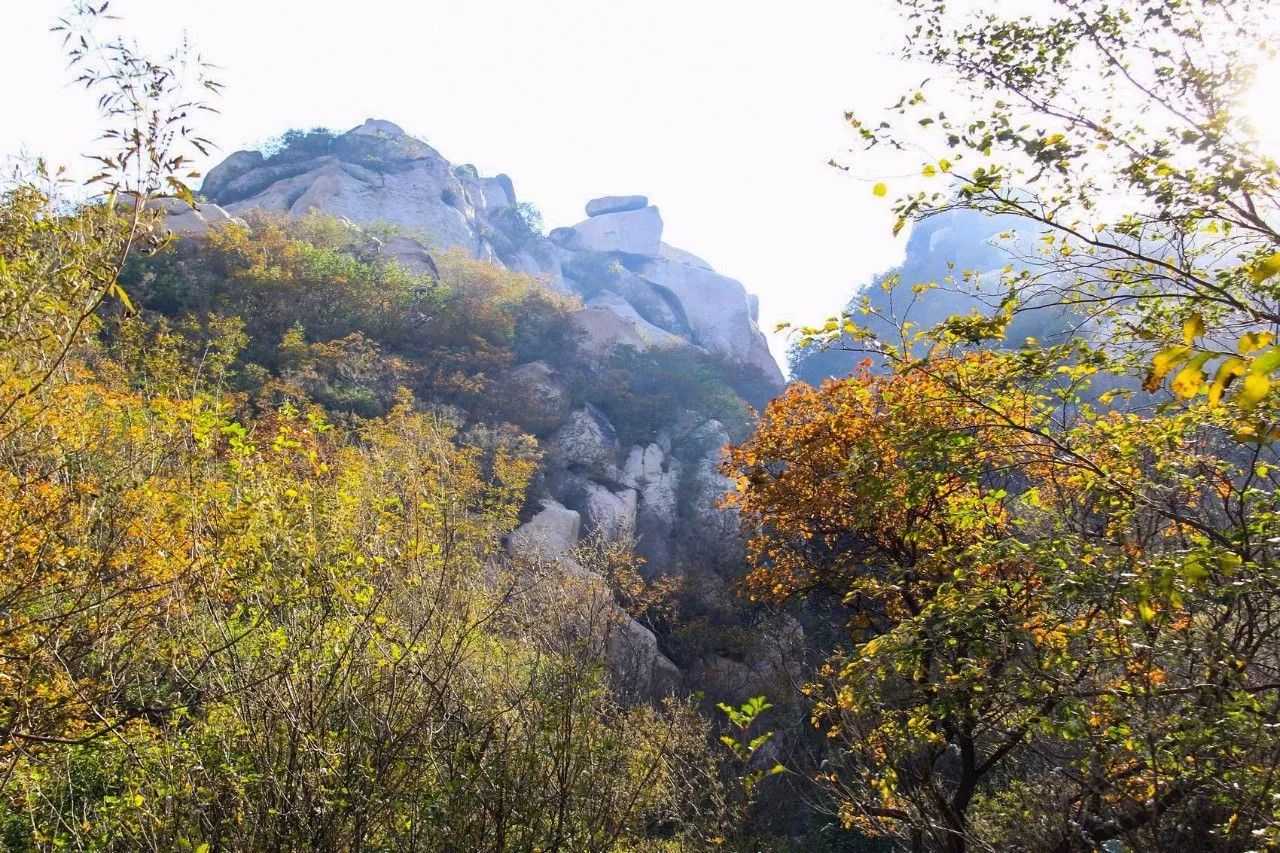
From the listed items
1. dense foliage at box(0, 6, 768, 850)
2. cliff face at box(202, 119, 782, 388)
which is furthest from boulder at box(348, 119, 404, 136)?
dense foliage at box(0, 6, 768, 850)

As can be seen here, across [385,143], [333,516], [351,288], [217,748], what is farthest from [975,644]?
[385,143]

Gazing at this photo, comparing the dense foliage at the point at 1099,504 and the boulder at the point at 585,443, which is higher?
the boulder at the point at 585,443

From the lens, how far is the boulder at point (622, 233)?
61.5 metres

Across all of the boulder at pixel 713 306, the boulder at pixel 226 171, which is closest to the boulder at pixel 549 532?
the boulder at pixel 713 306

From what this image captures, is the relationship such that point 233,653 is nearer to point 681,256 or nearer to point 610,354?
point 610,354

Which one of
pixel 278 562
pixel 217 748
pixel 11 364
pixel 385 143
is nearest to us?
Answer: pixel 11 364

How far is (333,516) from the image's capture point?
3699 millimetres

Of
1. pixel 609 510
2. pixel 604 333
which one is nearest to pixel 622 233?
pixel 604 333

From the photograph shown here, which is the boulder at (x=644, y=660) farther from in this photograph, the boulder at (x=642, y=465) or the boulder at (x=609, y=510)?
the boulder at (x=642, y=465)

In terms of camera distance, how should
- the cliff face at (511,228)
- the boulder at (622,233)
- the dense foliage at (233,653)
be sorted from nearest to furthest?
the dense foliage at (233,653) < the cliff face at (511,228) < the boulder at (622,233)

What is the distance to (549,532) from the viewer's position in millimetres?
21172

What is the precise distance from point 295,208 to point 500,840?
46.4 metres

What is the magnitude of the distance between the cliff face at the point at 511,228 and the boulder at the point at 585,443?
6075mm

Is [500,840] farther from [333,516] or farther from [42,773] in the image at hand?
A: [42,773]
